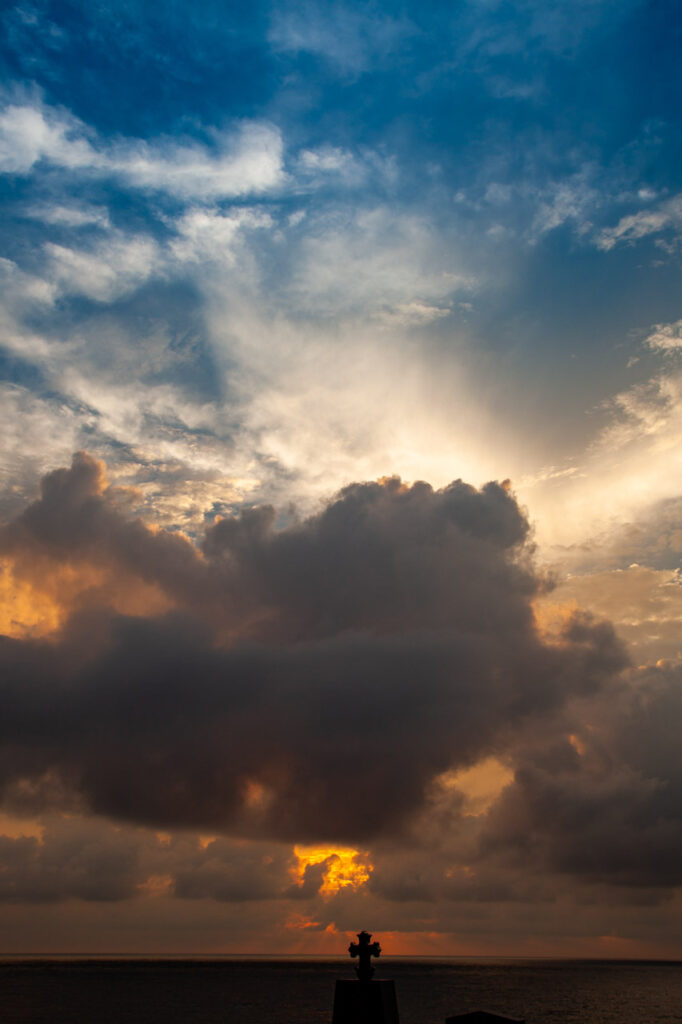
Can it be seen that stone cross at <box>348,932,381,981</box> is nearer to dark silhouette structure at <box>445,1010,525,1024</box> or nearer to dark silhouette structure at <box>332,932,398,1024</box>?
dark silhouette structure at <box>332,932,398,1024</box>

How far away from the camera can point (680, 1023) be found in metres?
162

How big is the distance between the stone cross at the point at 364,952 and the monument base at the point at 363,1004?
0.53 m

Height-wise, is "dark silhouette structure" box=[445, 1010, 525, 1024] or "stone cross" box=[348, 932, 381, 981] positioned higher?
"stone cross" box=[348, 932, 381, 981]

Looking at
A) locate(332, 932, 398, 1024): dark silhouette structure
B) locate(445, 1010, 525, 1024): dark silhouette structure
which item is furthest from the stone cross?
locate(445, 1010, 525, 1024): dark silhouette structure

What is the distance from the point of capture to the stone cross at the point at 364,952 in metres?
19.6

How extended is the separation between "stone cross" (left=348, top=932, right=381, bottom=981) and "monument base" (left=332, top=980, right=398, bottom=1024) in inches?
20.8

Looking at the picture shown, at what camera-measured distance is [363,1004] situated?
1858 cm

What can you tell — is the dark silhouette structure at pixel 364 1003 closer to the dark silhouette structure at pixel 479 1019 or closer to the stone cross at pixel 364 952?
the stone cross at pixel 364 952

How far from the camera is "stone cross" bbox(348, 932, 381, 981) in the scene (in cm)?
1958

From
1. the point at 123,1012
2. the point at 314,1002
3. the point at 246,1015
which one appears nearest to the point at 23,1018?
the point at 123,1012

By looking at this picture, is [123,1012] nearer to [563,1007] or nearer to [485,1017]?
[563,1007]

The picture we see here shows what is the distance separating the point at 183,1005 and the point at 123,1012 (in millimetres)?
24316

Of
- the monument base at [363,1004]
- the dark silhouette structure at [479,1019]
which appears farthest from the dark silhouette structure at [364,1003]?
the dark silhouette structure at [479,1019]

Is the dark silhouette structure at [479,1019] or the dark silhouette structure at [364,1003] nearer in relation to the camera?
the dark silhouette structure at [364,1003]
